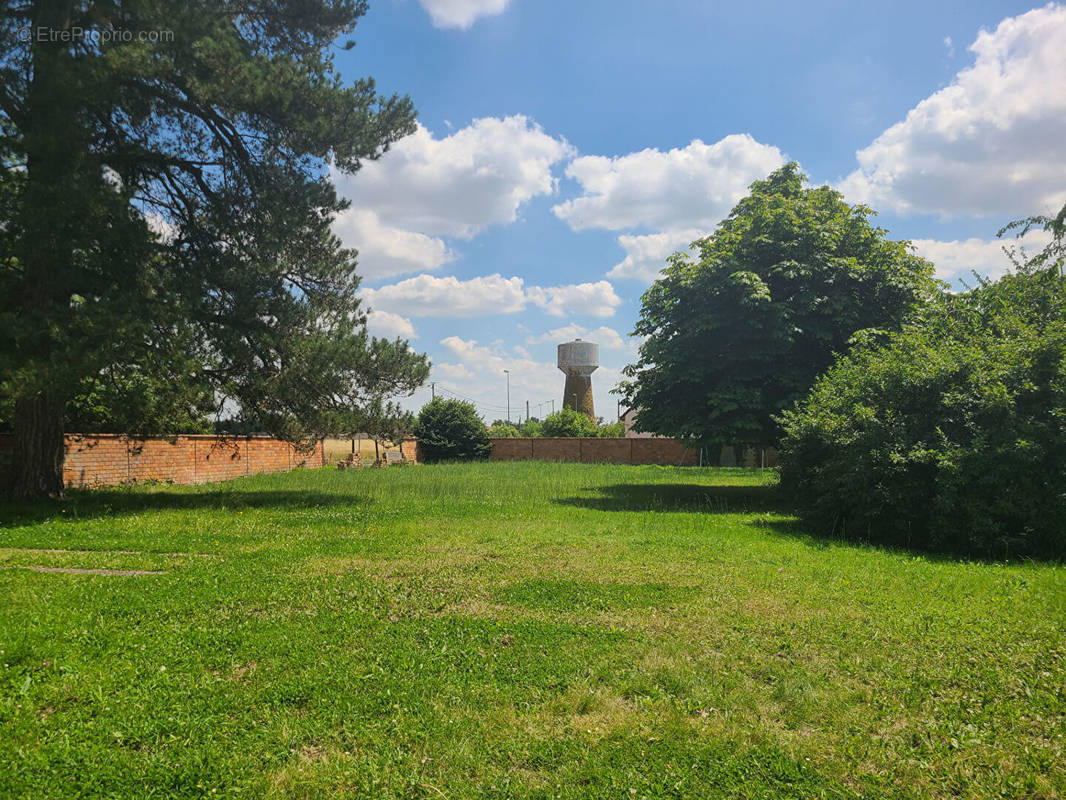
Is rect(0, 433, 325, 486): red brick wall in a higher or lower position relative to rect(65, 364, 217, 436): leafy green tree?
lower

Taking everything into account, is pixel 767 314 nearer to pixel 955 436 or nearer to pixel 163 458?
pixel 955 436

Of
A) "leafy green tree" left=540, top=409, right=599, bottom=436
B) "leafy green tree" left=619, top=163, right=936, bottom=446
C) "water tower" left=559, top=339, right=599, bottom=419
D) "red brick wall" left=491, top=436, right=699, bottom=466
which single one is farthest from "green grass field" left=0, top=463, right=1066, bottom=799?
"water tower" left=559, top=339, right=599, bottom=419

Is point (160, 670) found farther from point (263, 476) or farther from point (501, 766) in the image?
point (263, 476)

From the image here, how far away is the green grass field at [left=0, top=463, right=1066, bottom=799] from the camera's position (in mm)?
3029

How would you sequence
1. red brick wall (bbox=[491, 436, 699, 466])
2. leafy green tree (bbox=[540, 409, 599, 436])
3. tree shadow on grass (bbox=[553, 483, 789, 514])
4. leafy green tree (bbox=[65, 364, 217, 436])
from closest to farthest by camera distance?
leafy green tree (bbox=[65, 364, 217, 436])
tree shadow on grass (bbox=[553, 483, 789, 514])
red brick wall (bbox=[491, 436, 699, 466])
leafy green tree (bbox=[540, 409, 599, 436])

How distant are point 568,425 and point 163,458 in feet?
93.8

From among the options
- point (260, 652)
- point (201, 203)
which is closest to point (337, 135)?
point (201, 203)

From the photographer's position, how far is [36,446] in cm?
1191

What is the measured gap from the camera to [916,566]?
25.1 feet

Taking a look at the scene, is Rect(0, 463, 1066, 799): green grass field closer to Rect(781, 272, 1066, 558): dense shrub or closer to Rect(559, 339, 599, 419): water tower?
Rect(781, 272, 1066, 558): dense shrub

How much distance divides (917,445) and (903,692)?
6.57 metres

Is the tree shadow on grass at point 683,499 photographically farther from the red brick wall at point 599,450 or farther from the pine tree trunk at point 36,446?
the red brick wall at point 599,450

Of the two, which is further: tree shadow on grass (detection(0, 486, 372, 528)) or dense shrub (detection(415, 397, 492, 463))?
dense shrub (detection(415, 397, 492, 463))

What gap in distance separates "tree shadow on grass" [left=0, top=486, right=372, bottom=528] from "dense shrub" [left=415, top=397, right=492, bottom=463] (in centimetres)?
2099
